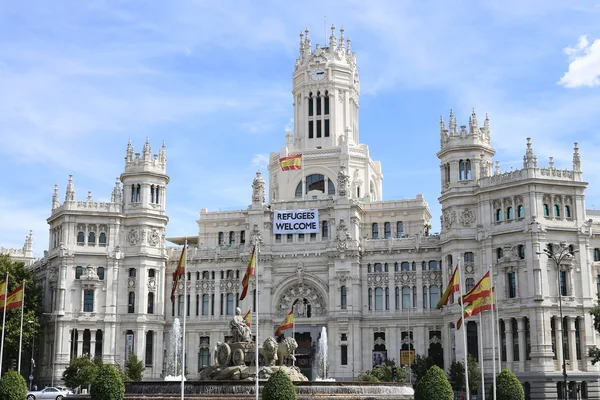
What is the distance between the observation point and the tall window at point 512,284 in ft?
305

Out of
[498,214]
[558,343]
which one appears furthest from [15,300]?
[558,343]

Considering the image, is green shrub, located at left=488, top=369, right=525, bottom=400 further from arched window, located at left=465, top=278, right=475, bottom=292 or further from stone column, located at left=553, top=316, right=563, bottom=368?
arched window, located at left=465, top=278, right=475, bottom=292

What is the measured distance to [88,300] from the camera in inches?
4200

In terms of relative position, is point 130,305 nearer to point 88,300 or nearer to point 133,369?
point 88,300

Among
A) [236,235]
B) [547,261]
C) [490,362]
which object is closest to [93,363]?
[236,235]

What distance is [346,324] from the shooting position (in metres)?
104

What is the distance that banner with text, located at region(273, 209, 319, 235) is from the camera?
354ft

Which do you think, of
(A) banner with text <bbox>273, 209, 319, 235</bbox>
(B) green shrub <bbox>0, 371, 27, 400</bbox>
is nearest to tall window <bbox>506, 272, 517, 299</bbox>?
(A) banner with text <bbox>273, 209, 319, 235</bbox>

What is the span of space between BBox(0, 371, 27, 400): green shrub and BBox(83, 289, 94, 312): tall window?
5094 centimetres

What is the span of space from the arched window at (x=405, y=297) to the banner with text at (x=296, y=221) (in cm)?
1322

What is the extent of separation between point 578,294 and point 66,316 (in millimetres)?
60156

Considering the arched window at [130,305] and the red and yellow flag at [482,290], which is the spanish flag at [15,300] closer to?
the arched window at [130,305]

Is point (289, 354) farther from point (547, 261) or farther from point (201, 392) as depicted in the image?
point (547, 261)

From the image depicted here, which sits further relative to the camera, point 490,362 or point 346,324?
point 346,324
